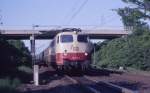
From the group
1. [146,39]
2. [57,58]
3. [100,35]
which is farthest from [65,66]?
[100,35]

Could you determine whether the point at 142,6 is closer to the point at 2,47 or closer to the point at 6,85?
the point at 2,47

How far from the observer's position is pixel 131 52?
5825 centimetres

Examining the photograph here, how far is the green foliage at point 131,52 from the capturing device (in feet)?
182

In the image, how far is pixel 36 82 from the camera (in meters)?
30.2

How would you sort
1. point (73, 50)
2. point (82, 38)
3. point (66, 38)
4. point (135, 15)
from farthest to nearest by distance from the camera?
1. point (135, 15)
2. point (82, 38)
3. point (66, 38)
4. point (73, 50)

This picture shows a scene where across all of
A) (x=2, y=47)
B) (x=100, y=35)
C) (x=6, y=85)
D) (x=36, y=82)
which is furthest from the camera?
(x=100, y=35)

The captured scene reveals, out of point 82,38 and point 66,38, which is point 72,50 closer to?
point 66,38

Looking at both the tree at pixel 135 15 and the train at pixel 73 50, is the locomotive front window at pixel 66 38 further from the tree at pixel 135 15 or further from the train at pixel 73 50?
the tree at pixel 135 15

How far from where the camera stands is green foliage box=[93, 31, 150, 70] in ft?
182

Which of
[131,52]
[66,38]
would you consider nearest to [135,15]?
[131,52]

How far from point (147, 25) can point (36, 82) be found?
30.6 meters

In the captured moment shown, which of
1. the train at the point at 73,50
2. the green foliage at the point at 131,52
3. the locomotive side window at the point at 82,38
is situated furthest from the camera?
the green foliage at the point at 131,52

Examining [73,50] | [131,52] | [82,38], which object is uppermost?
[82,38]

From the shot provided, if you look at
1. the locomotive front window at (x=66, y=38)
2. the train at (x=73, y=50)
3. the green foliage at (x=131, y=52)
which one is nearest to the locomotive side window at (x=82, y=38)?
the train at (x=73, y=50)
